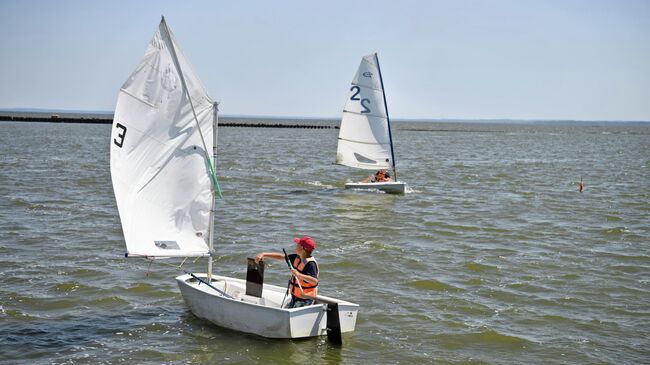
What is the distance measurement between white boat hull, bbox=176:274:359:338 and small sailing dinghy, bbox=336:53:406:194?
21.2 meters

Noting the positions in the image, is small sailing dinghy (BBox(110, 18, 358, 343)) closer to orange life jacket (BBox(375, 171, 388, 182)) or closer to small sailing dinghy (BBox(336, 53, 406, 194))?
orange life jacket (BBox(375, 171, 388, 182))

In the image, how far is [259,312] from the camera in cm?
1341

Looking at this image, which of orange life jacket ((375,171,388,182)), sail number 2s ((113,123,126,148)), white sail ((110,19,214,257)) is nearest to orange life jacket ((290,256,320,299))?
white sail ((110,19,214,257))

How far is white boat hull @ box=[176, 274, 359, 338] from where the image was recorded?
1328 centimetres

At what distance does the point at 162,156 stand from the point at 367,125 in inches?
917

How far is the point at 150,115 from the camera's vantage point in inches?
527

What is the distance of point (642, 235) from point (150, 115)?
19546mm

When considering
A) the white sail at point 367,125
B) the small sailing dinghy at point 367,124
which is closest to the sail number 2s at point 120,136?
the small sailing dinghy at point 367,124

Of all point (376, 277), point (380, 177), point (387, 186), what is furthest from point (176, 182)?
point (380, 177)

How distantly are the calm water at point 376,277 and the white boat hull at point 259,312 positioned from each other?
252 millimetres

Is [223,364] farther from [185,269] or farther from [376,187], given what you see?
[376,187]

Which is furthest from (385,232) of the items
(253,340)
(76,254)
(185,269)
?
(253,340)

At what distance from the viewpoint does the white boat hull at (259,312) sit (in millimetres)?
13281

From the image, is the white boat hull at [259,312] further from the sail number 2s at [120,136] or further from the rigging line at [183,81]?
the sail number 2s at [120,136]
